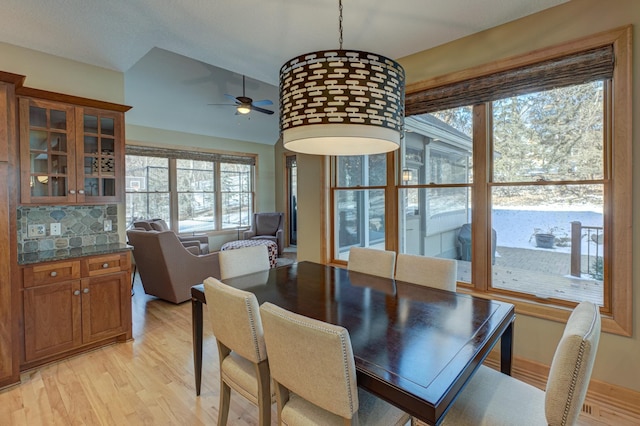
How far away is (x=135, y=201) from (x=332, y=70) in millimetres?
6031

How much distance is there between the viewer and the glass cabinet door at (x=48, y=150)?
2576 millimetres

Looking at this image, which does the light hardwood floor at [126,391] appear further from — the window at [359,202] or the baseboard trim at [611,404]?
the baseboard trim at [611,404]

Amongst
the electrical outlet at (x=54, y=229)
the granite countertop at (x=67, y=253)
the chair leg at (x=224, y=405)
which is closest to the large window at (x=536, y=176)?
the chair leg at (x=224, y=405)

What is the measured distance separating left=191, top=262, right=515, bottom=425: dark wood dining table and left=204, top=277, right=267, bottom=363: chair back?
0.30 meters

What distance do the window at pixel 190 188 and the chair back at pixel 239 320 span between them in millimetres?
5431

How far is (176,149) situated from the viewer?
6.55 m

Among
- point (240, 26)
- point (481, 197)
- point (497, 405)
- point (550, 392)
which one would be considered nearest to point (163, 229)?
point (240, 26)

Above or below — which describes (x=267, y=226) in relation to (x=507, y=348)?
above

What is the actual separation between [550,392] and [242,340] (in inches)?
49.7

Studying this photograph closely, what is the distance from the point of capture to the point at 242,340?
1.51 m

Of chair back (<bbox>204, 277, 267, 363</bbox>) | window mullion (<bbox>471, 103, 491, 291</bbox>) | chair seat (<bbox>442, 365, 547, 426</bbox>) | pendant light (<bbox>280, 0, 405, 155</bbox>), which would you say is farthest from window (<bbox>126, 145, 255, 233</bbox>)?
chair seat (<bbox>442, 365, 547, 426</bbox>)

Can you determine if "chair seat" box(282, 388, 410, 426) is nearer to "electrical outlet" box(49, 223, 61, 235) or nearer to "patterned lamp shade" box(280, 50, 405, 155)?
"patterned lamp shade" box(280, 50, 405, 155)

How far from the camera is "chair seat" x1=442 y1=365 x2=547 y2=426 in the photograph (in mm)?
1267

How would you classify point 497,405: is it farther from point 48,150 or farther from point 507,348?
point 48,150
